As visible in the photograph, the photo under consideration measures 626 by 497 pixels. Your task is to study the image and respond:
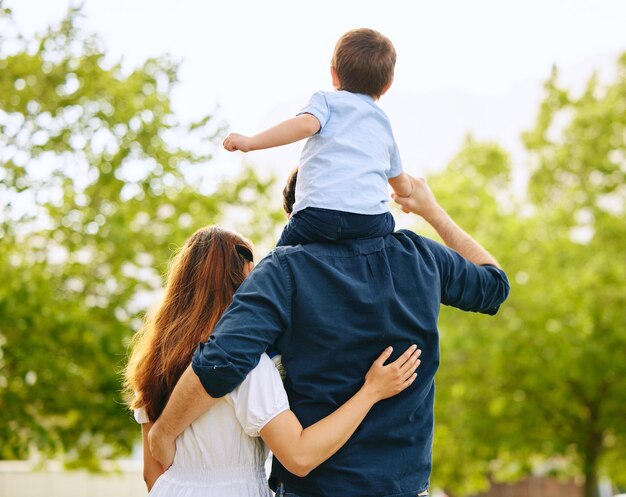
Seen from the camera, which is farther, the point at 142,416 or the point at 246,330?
the point at 142,416

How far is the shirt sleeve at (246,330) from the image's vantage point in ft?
7.59

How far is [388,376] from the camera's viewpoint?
241cm

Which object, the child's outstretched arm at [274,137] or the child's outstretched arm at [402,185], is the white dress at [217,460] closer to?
the child's outstretched arm at [274,137]

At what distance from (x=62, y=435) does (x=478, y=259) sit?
33.9 feet

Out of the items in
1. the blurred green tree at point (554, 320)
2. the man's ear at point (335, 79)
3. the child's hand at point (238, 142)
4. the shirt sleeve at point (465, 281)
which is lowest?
the blurred green tree at point (554, 320)

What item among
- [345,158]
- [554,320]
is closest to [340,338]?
[345,158]

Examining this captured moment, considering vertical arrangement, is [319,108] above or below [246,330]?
above

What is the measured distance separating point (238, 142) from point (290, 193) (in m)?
0.50

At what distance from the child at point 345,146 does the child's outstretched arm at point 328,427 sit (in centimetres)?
40

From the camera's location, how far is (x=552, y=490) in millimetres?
36375

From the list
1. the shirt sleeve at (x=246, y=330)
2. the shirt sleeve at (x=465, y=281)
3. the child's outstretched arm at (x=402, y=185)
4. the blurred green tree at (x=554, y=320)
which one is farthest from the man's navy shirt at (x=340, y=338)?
the blurred green tree at (x=554, y=320)

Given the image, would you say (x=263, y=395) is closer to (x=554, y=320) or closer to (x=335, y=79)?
(x=335, y=79)

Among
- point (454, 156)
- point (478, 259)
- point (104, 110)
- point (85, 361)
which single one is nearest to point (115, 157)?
point (104, 110)

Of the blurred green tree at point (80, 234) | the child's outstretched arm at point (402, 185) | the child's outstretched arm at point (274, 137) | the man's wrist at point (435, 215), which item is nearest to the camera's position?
the child's outstretched arm at point (274, 137)
